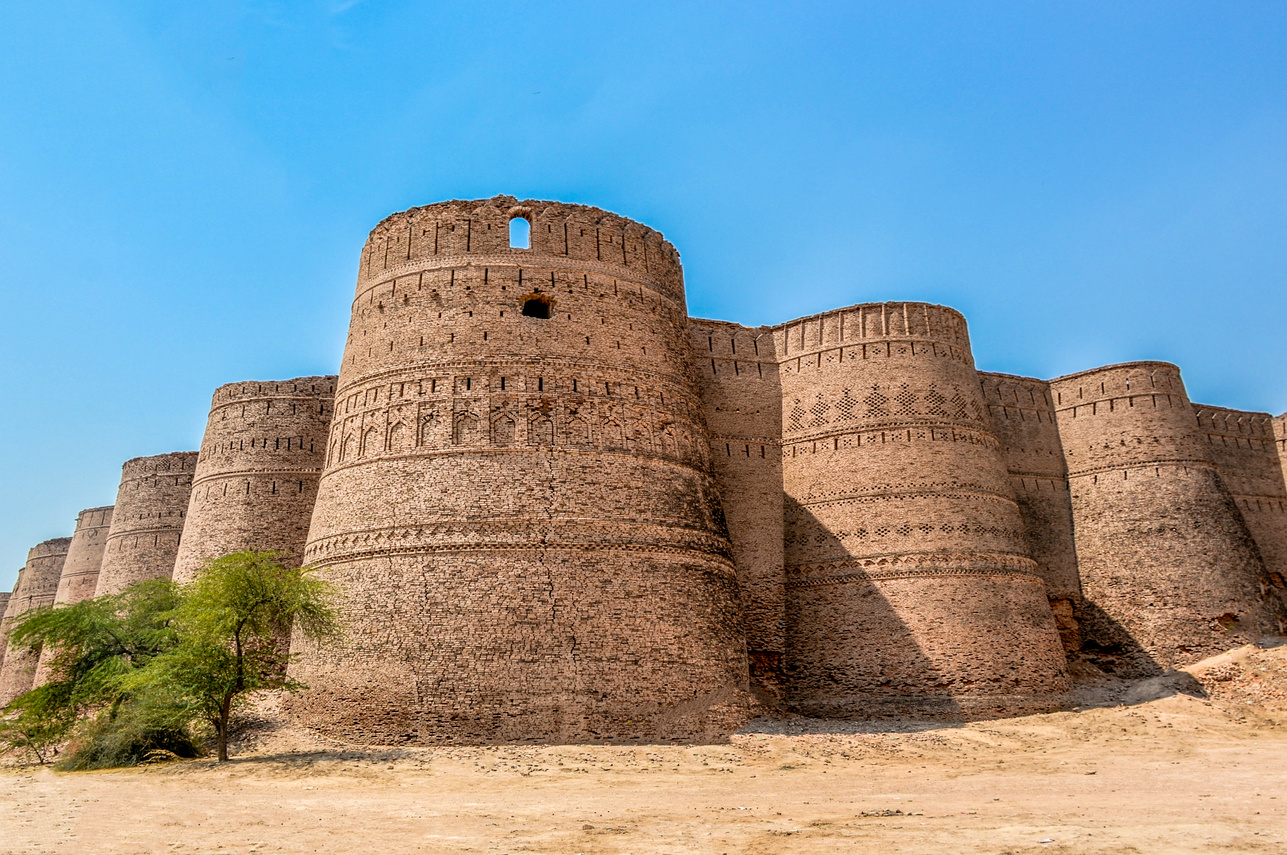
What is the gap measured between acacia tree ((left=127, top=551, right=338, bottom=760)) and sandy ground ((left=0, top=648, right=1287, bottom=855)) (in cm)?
106

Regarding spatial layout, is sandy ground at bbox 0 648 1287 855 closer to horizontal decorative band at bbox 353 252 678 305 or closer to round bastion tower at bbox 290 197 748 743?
round bastion tower at bbox 290 197 748 743

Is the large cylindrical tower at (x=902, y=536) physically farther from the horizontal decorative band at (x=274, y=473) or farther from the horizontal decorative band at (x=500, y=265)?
the horizontal decorative band at (x=274, y=473)

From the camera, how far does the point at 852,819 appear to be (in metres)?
9.23

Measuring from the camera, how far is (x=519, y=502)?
1563 centimetres

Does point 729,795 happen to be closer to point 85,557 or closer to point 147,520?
point 147,520

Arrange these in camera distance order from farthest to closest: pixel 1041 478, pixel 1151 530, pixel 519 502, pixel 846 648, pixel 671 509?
pixel 1041 478, pixel 1151 530, pixel 846 648, pixel 671 509, pixel 519 502

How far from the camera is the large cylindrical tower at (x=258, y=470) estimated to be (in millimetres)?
21906

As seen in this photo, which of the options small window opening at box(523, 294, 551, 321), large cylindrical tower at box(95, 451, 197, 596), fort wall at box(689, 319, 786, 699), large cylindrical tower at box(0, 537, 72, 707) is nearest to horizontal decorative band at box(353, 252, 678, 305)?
small window opening at box(523, 294, 551, 321)

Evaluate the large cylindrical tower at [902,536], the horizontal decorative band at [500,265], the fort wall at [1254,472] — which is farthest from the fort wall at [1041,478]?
the horizontal decorative band at [500,265]

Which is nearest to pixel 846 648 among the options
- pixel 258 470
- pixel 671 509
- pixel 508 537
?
pixel 671 509

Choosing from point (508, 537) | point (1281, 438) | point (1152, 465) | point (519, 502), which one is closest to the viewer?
point (508, 537)

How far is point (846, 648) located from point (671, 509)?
5.48m

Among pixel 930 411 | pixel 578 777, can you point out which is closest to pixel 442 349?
pixel 578 777

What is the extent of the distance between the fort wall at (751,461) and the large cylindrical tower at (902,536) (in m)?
0.33
